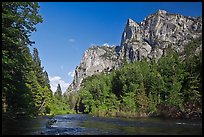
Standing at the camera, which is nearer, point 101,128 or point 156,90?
point 101,128

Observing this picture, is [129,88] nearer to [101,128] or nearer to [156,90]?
[156,90]

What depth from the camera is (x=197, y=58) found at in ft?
194

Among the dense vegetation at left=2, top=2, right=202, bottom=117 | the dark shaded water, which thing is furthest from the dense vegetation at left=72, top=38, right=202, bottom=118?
the dark shaded water

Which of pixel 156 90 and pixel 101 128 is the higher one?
pixel 156 90

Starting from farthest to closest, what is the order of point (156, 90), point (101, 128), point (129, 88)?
point (129, 88) → point (156, 90) → point (101, 128)

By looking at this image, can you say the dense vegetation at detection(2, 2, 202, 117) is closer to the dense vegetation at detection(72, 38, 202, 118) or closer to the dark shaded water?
the dense vegetation at detection(72, 38, 202, 118)

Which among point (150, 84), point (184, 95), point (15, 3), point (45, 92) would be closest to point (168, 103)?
point (184, 95)

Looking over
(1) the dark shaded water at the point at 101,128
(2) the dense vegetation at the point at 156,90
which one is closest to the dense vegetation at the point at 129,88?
(2) the dense vegetation at the point at 156,90

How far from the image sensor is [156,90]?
6938 centimetres

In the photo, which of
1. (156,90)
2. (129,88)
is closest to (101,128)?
(156,90)

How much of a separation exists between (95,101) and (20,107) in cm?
4930

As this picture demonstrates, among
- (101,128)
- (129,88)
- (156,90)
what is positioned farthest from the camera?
(129,88)

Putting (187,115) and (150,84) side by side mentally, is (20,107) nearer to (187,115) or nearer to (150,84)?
(187,115)

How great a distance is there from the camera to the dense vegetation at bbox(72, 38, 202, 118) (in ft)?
182
